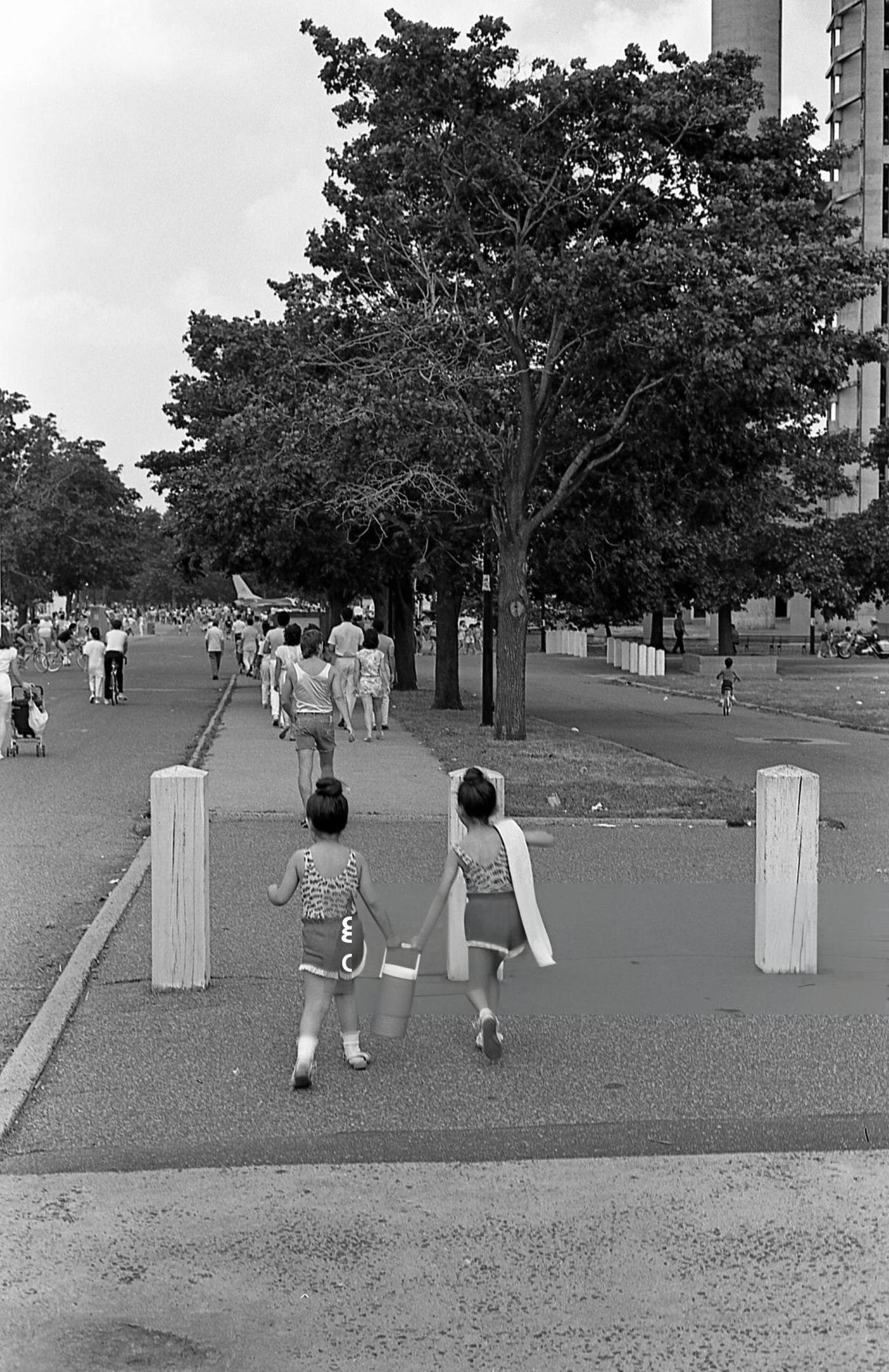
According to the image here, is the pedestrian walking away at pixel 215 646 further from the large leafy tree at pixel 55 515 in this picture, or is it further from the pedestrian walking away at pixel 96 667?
the large leafy tree at pixel 55 515

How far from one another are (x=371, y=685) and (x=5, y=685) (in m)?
5.65

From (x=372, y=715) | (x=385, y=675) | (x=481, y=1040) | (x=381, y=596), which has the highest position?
(x=381, y=596)

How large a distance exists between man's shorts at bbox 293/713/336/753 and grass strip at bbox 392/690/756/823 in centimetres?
189

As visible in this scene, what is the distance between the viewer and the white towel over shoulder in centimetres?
727

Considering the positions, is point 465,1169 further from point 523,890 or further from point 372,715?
point 372,715

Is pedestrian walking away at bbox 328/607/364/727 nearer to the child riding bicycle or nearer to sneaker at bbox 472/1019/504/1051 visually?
the child riding bicycle

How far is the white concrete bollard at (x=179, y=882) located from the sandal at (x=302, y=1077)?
6.07 ft

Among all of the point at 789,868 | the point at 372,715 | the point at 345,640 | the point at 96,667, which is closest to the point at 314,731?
the point at 789,868

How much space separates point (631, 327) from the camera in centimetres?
2172

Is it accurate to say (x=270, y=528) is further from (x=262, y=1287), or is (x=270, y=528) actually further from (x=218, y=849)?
(x=262, y=1287)

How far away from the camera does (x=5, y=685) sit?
2208cm

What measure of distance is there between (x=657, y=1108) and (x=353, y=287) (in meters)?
24.9

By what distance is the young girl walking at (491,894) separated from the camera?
7266 mm

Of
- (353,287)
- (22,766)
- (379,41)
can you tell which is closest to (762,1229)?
(22,766)
